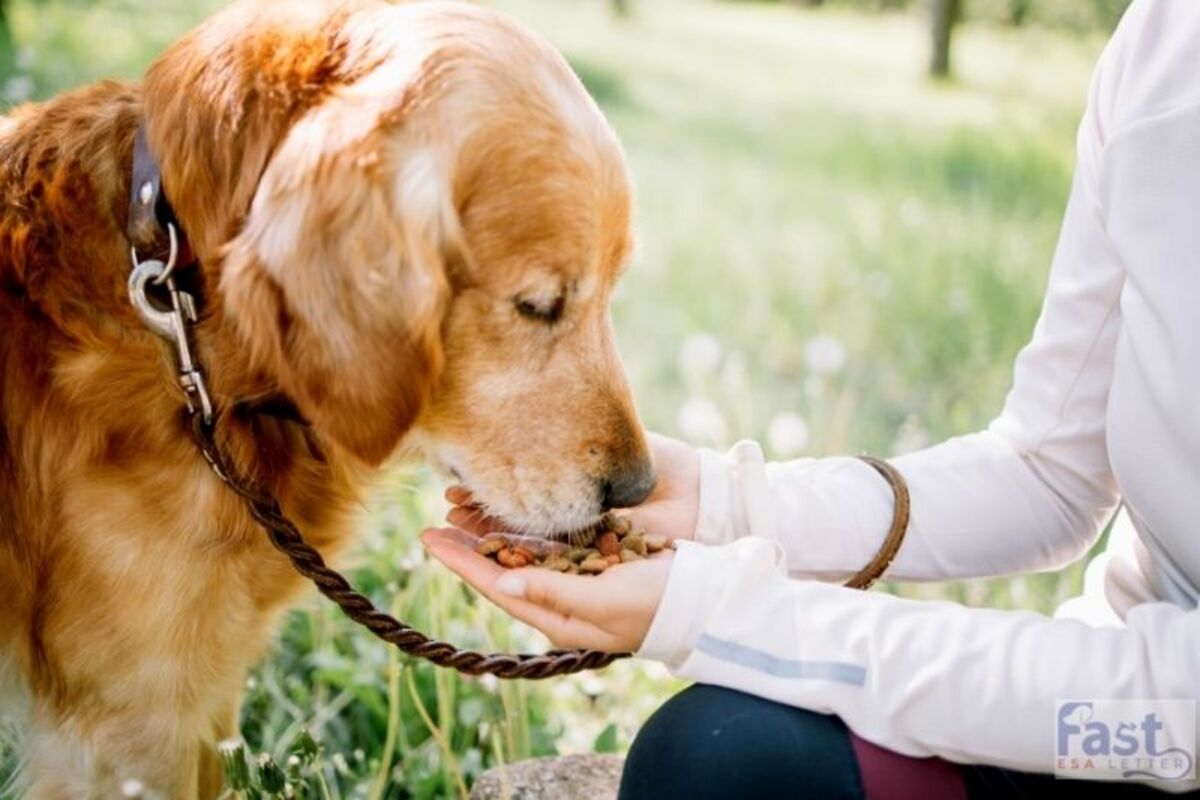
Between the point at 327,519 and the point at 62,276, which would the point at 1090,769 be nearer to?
the point at 327,519

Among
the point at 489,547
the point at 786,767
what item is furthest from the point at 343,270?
the point at 786,767

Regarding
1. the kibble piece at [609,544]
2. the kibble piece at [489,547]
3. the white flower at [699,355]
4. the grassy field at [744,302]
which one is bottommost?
the grassy field at [744,302]

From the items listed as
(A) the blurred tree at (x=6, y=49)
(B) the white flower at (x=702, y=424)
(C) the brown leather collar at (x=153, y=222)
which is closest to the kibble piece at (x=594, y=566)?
(C) the brown leather collar at (x=153, y=222)

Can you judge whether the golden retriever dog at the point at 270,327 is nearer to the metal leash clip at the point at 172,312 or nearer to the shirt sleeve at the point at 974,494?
the metal leash clip at the point at 172,312

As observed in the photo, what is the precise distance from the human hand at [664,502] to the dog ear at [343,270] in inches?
13.4

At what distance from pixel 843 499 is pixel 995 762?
597 millimetres

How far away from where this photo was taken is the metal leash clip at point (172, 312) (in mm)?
1850

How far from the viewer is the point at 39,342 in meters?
1.97

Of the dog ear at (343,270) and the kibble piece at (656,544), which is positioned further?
the kibble piece at (656,544)

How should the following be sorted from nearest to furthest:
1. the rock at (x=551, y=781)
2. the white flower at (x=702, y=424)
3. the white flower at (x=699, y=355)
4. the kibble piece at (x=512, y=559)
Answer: the kibble piece at (x=512, y=559), the rock at (x=551, y=781), the white flower at (x=702, y=424), the white flower at (x=699, y=355)

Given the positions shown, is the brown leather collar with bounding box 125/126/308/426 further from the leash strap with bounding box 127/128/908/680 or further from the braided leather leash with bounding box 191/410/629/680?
the braided leather leash with bounding box 191/410/629/680

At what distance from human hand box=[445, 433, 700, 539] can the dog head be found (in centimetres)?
9

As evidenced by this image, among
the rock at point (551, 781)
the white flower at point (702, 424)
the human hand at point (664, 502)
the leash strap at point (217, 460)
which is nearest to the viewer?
the leash strap at point (217, 460)

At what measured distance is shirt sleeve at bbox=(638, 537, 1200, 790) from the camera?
167 cm
